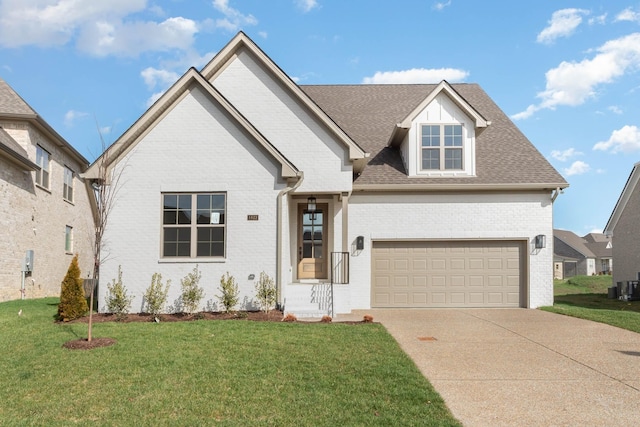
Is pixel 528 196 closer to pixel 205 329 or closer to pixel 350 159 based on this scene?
pixel 350 159

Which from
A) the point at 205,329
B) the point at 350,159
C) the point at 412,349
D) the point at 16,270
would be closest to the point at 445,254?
the point at 350,159

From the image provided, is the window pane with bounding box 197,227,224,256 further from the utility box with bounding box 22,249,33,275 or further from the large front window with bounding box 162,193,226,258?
the utility box with bounding box 22,249,33,275

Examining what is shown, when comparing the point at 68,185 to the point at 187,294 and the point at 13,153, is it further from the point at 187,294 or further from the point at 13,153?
the point at 187,294

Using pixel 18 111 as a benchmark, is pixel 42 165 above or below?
below

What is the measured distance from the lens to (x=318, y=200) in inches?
583

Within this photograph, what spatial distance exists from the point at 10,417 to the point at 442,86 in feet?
44.8

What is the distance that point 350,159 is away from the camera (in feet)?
44.3

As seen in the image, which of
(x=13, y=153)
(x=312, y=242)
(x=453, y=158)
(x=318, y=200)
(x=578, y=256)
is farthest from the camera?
(x=578, y=256)

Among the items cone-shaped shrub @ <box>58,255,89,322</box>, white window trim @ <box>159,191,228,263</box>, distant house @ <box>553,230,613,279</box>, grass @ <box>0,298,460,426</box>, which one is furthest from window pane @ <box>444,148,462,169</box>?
distant house @ <box>553,230,613,279</box>

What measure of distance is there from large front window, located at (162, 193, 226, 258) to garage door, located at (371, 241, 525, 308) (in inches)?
201

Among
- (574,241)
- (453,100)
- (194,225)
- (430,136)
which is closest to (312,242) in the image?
(194,225)

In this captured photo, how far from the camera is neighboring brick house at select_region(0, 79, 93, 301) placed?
16.6m

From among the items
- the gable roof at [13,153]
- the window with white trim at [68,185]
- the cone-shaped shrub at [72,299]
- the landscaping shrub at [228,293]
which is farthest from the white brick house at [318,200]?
the window with white trim at [68,185]

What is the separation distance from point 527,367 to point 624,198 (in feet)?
61.8
